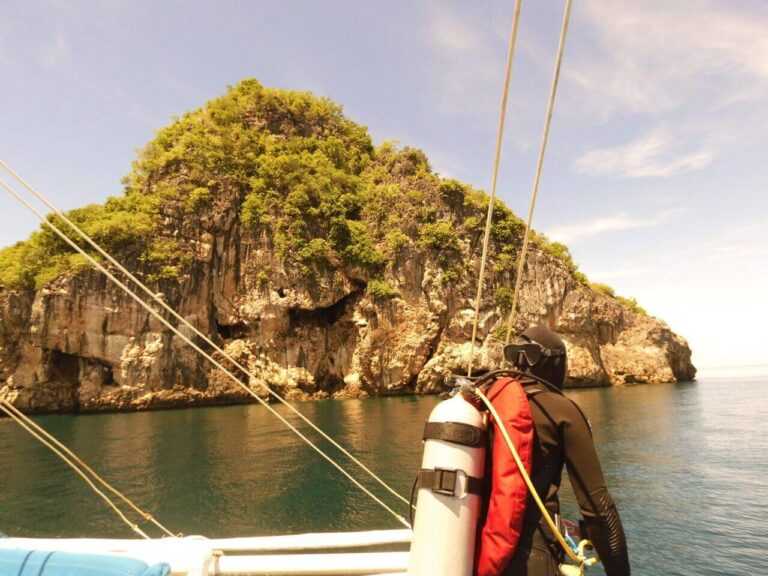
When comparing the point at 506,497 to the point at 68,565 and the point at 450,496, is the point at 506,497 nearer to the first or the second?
the point at 450,496

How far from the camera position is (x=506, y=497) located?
2.03 meters

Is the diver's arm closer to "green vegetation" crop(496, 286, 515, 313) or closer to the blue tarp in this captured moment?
the blue tarp

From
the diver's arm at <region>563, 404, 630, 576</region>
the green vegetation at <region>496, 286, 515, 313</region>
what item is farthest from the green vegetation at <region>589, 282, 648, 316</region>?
the diver's arm at <region>563, 404, 630, 576</region>

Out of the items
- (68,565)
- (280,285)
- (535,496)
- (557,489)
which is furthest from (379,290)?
(535,496)

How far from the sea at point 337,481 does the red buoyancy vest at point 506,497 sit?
7402mm

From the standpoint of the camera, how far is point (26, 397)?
3381cm

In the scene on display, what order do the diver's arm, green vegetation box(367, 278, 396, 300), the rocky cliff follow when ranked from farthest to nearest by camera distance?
green vegetation box(367, 278, 396, 300) → the rocky cliff → the diver's arm

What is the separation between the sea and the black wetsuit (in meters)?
7.11

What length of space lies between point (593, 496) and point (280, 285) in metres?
39.1

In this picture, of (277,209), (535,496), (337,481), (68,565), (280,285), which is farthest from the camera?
(277,209)

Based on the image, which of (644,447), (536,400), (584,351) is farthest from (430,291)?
(536,400)

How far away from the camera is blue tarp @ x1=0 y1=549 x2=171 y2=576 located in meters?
2.44

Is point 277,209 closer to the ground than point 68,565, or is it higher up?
higher up

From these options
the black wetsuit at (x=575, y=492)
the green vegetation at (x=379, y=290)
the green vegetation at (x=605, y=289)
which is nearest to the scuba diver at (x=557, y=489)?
the black wetsuit at (x=575, y=492)
